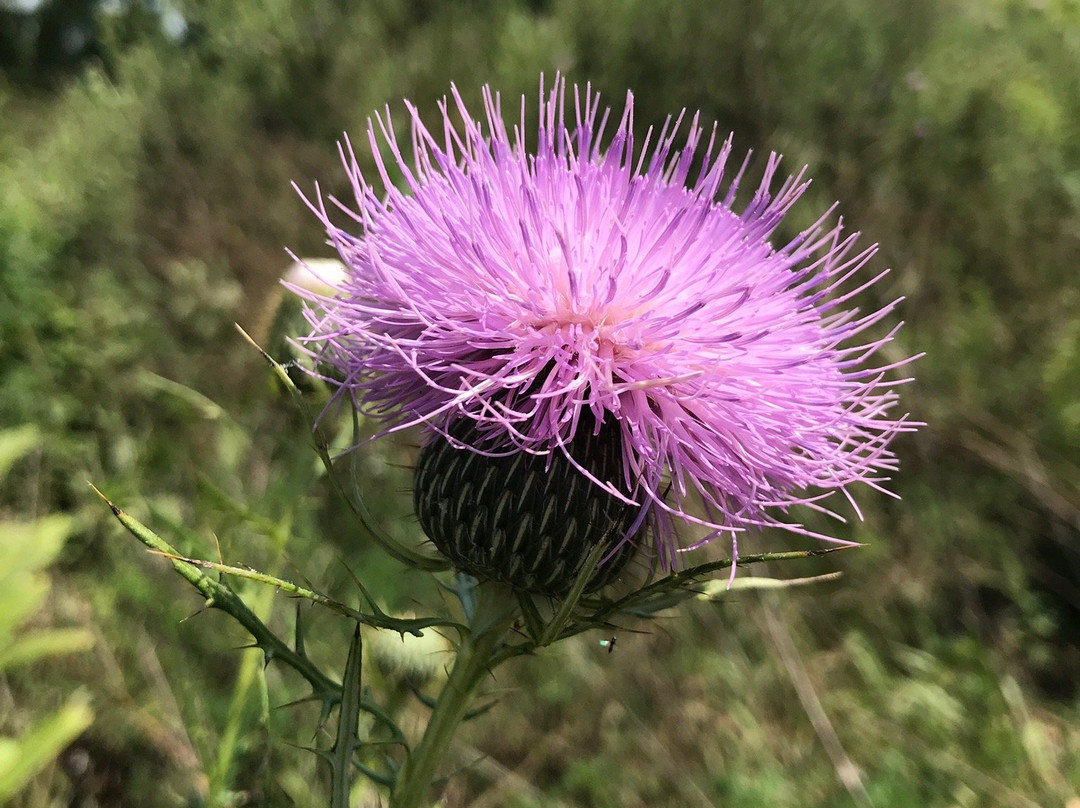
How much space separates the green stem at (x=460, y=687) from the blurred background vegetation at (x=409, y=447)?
1.07 ft

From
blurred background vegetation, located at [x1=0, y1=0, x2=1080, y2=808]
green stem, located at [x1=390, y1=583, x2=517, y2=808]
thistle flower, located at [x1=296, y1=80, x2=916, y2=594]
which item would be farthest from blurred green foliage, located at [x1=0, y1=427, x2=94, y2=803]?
thistle flower, located at [x1=296, y1=80, x2=916, y2=594]

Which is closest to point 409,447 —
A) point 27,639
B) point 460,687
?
point 460,687

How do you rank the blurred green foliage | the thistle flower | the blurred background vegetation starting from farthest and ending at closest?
the blurred background vegetation
the blurred green foliage
the thistle flower

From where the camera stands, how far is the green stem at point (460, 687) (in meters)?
1.31

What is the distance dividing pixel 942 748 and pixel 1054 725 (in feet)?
2.53

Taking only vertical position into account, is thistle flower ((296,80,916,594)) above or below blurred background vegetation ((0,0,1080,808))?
above

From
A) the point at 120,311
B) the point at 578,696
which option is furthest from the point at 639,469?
the point at 120,311

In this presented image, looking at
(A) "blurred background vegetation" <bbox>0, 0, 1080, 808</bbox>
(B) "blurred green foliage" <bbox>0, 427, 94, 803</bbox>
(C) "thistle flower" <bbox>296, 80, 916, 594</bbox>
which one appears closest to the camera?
(C) "thistle flower" <bbox>296, 80, 916, 594</bbox>

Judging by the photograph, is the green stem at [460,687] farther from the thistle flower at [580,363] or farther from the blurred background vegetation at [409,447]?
the blurred background vegetation at [409,447]

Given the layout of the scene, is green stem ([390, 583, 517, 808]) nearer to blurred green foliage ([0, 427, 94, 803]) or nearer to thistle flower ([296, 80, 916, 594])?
thistle flower ([296, 80, 916, 594])

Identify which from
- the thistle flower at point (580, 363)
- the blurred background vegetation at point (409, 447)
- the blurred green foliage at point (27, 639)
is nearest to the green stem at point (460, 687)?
the thistle flower at point (580, 363)

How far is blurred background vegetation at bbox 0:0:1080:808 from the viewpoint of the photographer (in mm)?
2867

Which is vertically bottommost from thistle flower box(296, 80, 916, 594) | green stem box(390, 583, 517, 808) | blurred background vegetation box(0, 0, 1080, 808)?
blurred background vegetation box(0, 0, 1080, 808)

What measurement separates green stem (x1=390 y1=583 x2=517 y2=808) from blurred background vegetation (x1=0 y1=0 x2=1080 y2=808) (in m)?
0.32
